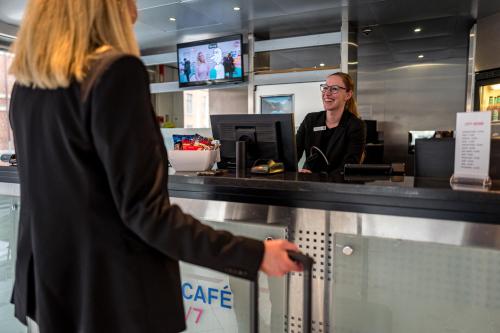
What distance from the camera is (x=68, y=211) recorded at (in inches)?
33.9

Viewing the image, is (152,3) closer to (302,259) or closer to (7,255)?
(7,255)

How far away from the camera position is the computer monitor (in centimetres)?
207

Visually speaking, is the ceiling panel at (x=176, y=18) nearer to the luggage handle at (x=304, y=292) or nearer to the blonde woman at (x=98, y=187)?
the blonde woman at (x=98, y=187)

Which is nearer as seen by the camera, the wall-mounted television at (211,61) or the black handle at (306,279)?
the black handle at (306,279)

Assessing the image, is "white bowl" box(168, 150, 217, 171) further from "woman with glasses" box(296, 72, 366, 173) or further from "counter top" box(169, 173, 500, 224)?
"woman with glasses" box(296, 72, 366, 173)

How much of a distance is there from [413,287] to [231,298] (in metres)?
0.73

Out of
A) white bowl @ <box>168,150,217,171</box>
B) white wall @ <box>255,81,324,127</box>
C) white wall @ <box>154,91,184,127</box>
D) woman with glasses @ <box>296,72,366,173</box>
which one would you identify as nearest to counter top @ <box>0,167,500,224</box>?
white bowl @ <box>168,150,217,171</box>

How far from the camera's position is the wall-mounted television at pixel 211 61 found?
537cm

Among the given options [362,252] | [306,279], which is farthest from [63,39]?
[362,252]

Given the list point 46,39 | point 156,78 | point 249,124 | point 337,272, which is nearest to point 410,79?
point 156,78

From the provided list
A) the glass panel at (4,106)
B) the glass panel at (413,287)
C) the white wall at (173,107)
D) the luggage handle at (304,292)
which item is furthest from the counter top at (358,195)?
the white wall at (173,107)

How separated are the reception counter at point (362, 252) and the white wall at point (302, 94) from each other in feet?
12.6

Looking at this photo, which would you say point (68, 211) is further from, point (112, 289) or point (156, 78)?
point (156, 78)

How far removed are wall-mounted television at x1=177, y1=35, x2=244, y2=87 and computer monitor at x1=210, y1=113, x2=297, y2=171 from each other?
3.33m
